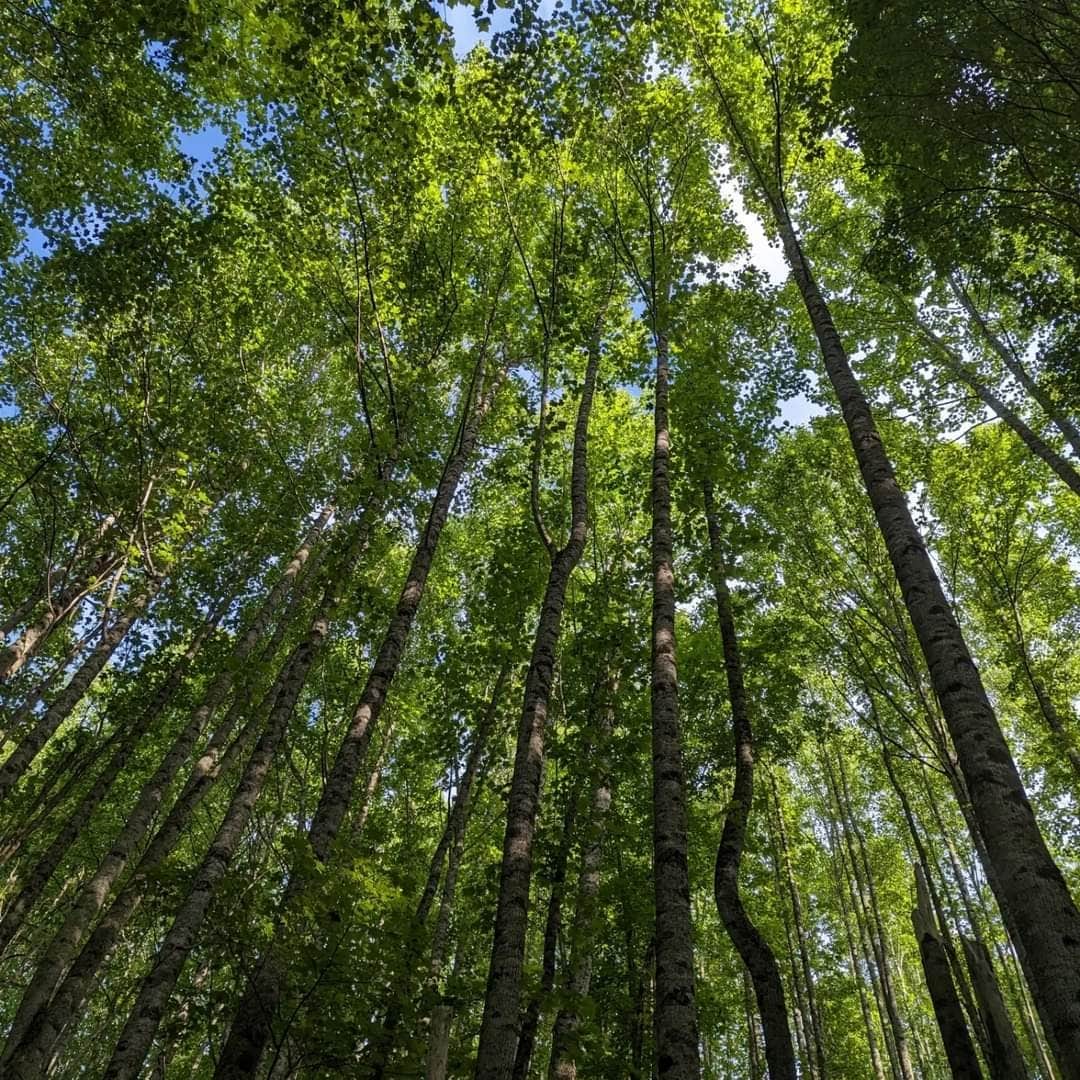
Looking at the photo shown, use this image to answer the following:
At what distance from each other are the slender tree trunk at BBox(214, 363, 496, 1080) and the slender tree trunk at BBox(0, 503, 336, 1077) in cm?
202

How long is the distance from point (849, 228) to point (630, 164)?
835 cm

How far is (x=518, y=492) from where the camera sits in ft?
51.9

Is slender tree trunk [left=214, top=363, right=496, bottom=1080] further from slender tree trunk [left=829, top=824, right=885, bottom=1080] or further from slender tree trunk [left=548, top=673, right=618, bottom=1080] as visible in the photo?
slender tree trunk [left=829, top=824, right=885, bottom=1080]

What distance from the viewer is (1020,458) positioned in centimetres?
1477

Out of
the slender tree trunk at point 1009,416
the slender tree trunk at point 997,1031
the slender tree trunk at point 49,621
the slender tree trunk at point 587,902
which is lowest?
the slender tree trunk at point 997,1031

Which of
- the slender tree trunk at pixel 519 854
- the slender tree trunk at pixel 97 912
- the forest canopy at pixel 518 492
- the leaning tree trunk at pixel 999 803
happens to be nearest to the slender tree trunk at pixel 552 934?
the forest canopy at pixel 518 492

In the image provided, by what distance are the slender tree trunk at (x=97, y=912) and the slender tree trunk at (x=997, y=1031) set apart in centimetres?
817

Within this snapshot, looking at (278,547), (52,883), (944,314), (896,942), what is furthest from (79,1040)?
(944,314)

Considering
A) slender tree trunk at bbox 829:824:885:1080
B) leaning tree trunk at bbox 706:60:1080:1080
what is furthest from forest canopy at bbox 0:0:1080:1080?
slender tree trunk at bbox 829:824:885:1080

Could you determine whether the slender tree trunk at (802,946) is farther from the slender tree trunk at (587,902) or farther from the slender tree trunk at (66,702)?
the slender tree trunk at (66,702)

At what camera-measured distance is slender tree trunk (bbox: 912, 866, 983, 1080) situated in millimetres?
5012

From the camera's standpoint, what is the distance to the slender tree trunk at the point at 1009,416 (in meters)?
11.7

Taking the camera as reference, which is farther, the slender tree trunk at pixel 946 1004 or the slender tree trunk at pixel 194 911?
the slender tree trunk at pixel 194 911

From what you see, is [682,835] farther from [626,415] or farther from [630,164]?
[626,415]
